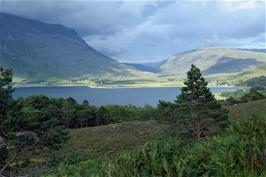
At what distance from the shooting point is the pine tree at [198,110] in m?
38.2

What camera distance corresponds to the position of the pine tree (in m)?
38.2

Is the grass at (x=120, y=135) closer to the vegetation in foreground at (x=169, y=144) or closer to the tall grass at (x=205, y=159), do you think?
the vegetation in foreground at (x=169, y=144)

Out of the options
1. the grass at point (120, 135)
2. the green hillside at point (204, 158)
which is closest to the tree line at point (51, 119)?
the green hillside at point (204, 158)

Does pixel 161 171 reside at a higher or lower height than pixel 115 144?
higher

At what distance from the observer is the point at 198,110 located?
3897 cm

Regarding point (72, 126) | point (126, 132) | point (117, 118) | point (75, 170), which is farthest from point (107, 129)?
point (75, 170)

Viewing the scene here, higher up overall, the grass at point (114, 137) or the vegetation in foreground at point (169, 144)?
the vegetation in foreground at point (169, 144)

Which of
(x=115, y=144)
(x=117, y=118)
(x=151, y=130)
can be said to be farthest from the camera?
(x=117, y=118)

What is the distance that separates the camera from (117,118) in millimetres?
104250

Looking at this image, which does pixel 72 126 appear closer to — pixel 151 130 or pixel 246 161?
pixel 151 130

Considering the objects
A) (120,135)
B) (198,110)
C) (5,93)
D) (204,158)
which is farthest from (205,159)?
(120,135)

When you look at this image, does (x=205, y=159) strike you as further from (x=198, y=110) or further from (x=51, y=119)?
(x=198, y=110)

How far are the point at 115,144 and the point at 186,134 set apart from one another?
18.5 meters

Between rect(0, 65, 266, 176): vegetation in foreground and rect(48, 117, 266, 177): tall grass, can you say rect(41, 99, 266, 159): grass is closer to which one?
rect(0, 65, 266, 176): vegetation in foreground
